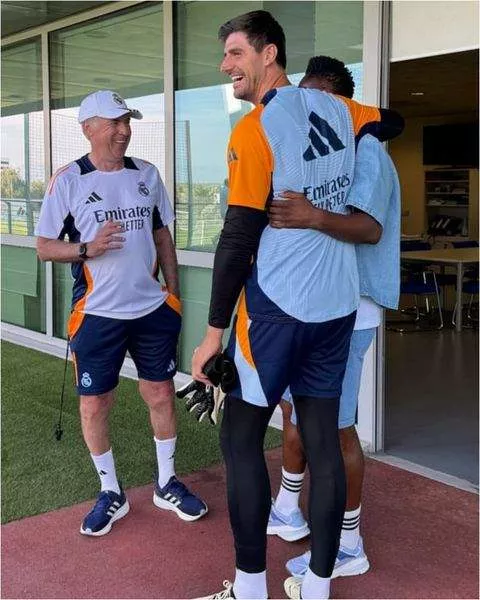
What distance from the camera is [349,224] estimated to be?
89.7 inches

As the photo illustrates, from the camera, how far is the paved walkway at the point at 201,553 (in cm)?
274

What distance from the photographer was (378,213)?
7.81 ft

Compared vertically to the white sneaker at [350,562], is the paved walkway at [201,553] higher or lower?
lower

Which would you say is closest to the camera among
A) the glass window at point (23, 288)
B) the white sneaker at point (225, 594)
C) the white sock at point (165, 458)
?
the white sneaker at point (225, 594)

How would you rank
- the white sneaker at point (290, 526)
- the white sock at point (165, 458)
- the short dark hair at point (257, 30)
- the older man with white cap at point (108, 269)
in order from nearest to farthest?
the short dark hair at point (257, 30) → the white sneaker at point (290, 526) → the older man with white cap at point (108, 269) → the white sock at point (165, 458)

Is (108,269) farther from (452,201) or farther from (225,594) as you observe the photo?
(452,201)

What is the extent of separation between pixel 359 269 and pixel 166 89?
3.53 meters

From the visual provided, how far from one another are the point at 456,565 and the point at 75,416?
271 cm

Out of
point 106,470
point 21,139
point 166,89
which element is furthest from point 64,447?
point 21,139

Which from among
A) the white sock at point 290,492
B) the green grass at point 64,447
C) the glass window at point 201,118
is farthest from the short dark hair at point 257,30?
the glass window at point 201,118

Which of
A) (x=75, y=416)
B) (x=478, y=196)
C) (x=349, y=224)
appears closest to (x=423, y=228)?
(x=478, y=196)

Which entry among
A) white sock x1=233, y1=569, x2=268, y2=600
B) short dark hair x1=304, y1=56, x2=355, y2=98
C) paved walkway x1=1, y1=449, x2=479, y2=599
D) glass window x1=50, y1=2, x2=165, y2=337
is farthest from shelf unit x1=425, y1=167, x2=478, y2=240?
white sock x1=233, y1=569, x2=268, y2=600

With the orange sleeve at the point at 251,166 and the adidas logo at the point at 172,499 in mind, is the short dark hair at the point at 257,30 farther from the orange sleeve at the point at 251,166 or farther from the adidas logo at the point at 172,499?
the adidas logo at the point at 172,499

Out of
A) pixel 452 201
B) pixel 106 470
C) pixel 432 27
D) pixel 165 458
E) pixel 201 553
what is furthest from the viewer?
pixel 452 201
